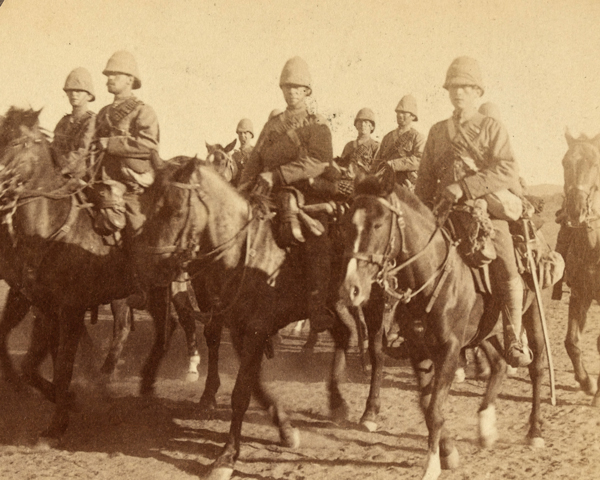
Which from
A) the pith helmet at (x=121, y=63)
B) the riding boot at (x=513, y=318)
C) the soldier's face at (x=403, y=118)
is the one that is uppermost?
the soldier's face at (x=403, y=118)

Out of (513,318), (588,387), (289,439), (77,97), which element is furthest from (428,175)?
(77,97)

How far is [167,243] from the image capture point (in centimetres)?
534

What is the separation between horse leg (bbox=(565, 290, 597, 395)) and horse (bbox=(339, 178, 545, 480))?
5.66 feet

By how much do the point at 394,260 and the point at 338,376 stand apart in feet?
8.33

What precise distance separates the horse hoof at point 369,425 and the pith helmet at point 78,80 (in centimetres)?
543

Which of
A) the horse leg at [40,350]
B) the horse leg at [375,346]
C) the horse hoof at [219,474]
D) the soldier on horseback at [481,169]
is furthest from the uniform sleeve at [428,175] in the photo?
the horse leg at [40,350]

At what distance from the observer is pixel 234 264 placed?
5836 millimetres

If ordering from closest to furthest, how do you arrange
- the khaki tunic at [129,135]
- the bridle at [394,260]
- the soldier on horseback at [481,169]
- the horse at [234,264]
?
the bridle at [394,260]
the horse at [234,264]
the soldier on horseback at [481,169]
the khaki tunic at [129,135]

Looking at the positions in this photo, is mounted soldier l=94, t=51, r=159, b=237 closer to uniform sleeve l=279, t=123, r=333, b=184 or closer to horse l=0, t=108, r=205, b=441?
horse l=0, t=108, r=205, b=441

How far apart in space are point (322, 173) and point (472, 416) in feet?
11.3

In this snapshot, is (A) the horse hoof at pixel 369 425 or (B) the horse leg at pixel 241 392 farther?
(A) the horse hoof at pixel 369 425

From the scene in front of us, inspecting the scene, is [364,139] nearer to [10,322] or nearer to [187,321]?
[187,321]

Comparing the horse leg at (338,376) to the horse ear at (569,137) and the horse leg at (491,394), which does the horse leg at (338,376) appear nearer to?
the horse leg at (491,394)

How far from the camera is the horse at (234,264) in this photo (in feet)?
17.7
